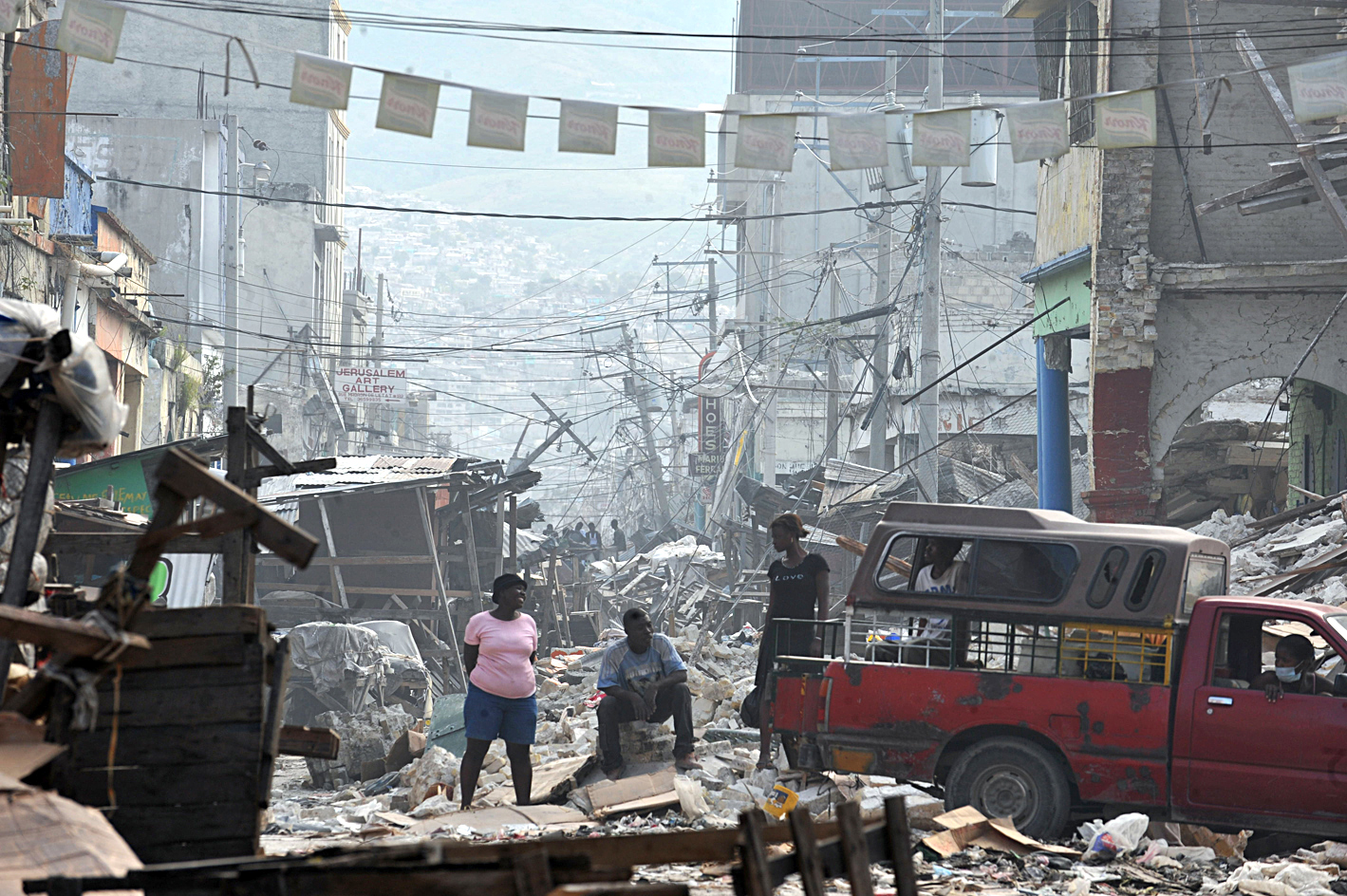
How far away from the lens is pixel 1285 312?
16.7 m

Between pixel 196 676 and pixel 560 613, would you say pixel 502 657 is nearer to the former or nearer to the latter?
pixel 196 676

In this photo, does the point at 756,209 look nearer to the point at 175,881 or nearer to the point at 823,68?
the point at 823,68

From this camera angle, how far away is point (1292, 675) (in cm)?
825

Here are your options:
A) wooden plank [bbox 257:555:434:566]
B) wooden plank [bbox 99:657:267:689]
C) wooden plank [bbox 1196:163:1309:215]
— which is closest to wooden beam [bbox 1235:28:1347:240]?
wooden plank [bbox 1196:163:1309:215]

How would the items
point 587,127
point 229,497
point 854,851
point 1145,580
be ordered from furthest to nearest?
point 587,127 → point 1145,580 → point 229,497 → point 854,851

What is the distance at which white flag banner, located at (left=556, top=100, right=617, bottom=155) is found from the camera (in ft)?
38.5

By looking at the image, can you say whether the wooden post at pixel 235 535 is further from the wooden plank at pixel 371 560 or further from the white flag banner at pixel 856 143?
the wooden plank at pixel 371 560

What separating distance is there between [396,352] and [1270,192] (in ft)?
252

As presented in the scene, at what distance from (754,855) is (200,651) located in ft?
6.43

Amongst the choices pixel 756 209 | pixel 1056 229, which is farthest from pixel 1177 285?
pixel 756 209

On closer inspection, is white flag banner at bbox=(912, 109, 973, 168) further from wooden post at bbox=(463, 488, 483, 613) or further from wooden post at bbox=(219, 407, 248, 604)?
wooden post at bbox=(463, 488, 483, 613)

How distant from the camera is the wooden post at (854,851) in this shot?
10.7ft

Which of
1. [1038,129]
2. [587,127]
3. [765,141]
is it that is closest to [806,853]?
[587,127]

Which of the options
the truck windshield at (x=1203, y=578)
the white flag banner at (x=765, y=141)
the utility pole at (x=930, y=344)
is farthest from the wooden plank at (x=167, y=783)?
the utility pole at (x=930, y=344)
